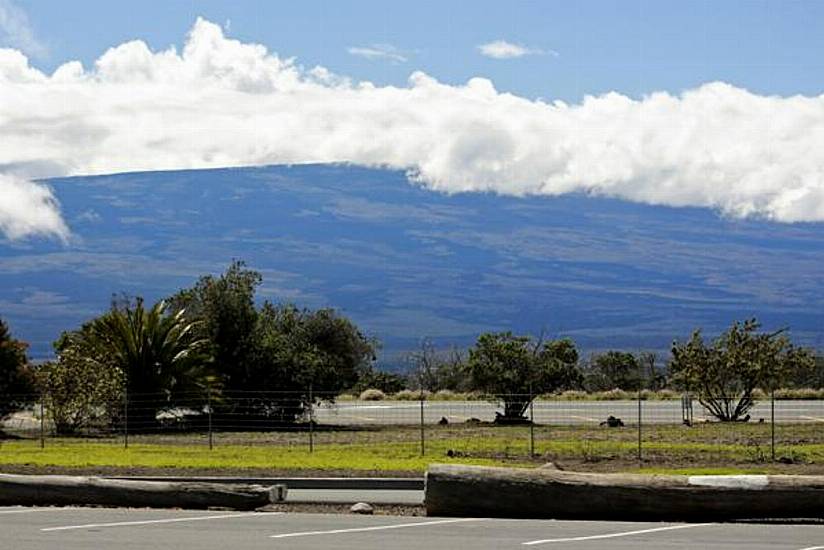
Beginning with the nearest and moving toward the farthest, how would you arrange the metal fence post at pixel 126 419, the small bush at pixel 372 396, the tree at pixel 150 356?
the metal fence post at pixel 126 419 → the tree at pixel 150 356 → the small bush at pixel 372 396

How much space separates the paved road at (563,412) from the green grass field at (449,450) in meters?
6.53

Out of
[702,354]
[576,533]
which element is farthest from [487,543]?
[702,354]

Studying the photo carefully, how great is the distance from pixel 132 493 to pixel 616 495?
20.1 feet

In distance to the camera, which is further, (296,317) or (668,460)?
(296,317)

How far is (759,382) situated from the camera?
46.8 meters

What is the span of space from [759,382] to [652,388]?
32337mm

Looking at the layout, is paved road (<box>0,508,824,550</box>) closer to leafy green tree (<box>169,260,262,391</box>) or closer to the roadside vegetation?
the roadside vegetation

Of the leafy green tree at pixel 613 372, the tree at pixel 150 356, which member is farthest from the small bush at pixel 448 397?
the tree at pixel 150 356

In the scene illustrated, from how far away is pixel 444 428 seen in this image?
43469mm

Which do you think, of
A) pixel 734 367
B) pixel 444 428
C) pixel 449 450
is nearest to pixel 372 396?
pixel 734 367

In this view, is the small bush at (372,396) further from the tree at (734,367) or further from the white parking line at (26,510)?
the white parking line at (26,510)

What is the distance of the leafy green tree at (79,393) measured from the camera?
42.3 metres

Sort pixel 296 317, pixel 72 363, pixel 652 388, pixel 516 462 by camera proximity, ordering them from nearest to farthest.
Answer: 1. pixel 516 462
2. pixel 72 363
3. pixel 296 317
4. pixel 652 388

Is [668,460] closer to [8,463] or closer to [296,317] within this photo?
[8,463]
